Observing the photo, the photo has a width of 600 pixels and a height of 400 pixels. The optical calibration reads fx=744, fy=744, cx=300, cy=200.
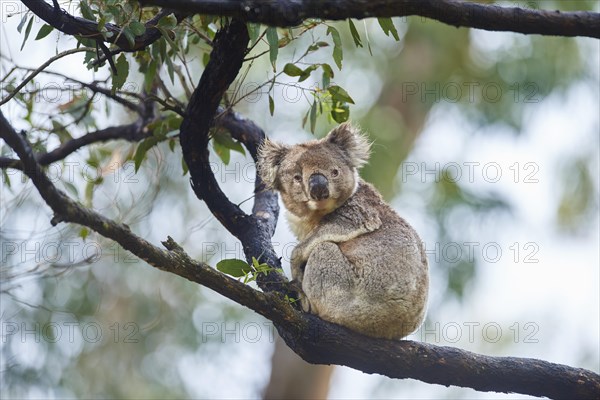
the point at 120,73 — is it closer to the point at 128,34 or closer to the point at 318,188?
the point at 128,34

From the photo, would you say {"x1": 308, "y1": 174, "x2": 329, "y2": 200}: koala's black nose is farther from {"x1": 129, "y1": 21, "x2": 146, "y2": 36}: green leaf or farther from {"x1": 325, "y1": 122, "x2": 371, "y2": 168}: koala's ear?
{"x1": 129, "y1": 21, "x2": 146, "y2": 36}: green leaf

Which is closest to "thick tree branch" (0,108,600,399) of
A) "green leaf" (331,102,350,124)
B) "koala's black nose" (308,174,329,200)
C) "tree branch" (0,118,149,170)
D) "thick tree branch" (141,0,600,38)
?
"koala's black nose" (308,174,329,200)

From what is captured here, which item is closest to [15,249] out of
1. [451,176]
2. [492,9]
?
[492,9]

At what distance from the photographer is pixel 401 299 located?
530 cm

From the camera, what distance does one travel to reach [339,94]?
18.3 feet

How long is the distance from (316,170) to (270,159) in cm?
47

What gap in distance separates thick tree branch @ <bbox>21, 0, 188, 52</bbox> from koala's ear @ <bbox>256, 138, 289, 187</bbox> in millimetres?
1654

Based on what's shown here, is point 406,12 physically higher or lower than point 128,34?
lower

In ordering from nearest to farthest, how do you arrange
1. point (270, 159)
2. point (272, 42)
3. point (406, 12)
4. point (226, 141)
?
point (406, 12), point (272, 42), point (270, 159), point (226, 141)

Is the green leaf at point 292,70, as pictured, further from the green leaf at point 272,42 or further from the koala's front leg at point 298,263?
the koala's front leg at point 298,263

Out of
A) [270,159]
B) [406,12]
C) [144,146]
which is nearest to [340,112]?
[270,159]

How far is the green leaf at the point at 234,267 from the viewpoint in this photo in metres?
4.64

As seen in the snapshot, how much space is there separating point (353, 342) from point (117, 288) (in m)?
9.20

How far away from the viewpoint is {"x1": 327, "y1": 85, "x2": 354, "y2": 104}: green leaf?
218 inches
